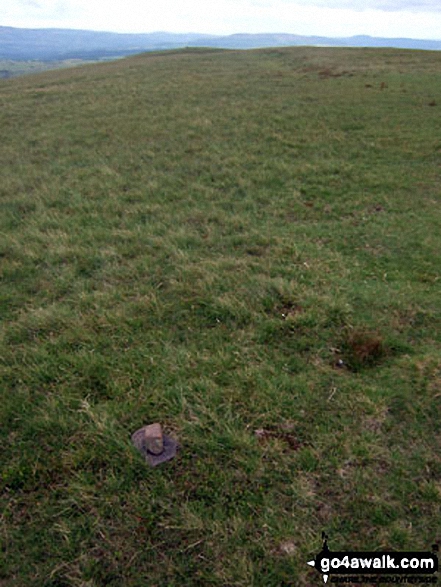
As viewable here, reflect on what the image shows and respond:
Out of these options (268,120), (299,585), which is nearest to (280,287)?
(299,585)

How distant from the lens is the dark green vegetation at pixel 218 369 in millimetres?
3213

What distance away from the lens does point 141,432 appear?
3.99 m

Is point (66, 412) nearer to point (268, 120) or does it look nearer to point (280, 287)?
point (280, 287)

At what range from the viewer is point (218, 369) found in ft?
15.7

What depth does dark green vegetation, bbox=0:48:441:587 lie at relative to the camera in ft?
10.5

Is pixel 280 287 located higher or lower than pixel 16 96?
lower

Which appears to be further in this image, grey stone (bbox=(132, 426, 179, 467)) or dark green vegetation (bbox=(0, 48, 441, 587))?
grey stone (bbox=(132, 426, 179, 467))

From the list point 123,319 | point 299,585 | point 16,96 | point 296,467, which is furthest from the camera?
point 16,96

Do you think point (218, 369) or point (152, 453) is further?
point (218, 369)

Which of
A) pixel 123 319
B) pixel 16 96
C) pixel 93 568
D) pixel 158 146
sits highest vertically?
pixel 16 96

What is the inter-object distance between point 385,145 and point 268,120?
17.7 feet

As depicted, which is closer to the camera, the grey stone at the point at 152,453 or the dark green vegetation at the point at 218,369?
Result: the dark green vegetation at the point at 218,369

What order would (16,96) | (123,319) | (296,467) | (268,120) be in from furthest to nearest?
(16,96), (268,120), (123,319), (296,467)

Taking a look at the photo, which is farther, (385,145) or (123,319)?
(385,145)
